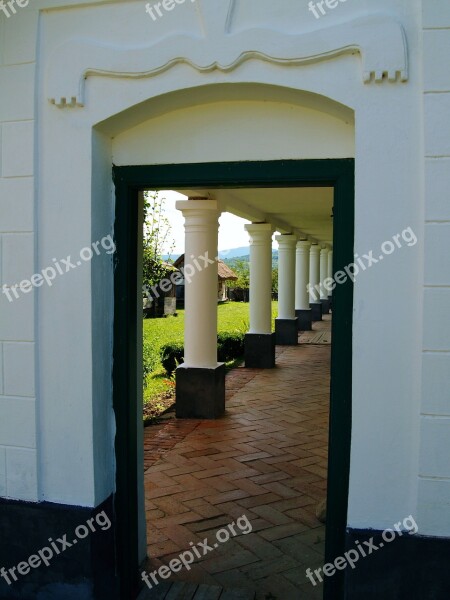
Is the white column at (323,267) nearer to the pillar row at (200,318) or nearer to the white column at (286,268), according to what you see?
the white column at (286,268)

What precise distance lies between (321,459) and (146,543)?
2.45 metres

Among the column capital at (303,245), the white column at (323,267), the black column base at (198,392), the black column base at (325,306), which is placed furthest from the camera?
the black column base at (325,306)

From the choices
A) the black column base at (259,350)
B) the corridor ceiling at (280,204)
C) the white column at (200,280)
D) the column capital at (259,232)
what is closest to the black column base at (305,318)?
the corridor ceiling at (280,204)

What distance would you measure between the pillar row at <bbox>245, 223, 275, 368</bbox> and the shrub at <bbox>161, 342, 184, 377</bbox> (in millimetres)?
1390

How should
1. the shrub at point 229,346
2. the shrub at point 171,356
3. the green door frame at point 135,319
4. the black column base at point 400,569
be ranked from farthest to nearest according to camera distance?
1. the shrub at point 229,346
2. the shrub at point 171,356
3. the green door frame at point 135,319
4. the black column base at point 400,569

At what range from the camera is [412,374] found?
2.85 meters

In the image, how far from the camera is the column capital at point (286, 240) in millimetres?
13347

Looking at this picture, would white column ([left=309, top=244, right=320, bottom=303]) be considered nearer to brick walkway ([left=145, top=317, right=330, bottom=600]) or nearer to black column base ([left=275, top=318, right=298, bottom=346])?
black column base ([left=275, top=318, right=298, bottom=346])

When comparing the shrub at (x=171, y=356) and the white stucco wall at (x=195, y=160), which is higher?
the white stucco wall at (x=195, y=160)

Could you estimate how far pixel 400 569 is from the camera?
9.58ft

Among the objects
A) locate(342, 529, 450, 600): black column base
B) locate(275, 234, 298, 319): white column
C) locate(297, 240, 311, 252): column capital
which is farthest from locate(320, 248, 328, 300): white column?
locate(342, 529, 450, 600): black column base

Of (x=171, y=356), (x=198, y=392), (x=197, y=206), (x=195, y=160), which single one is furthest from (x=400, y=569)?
(x=171, y=356)

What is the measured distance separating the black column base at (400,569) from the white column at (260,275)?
8049 mm

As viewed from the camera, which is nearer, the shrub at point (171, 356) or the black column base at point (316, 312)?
the shrub at point (171, 356)
